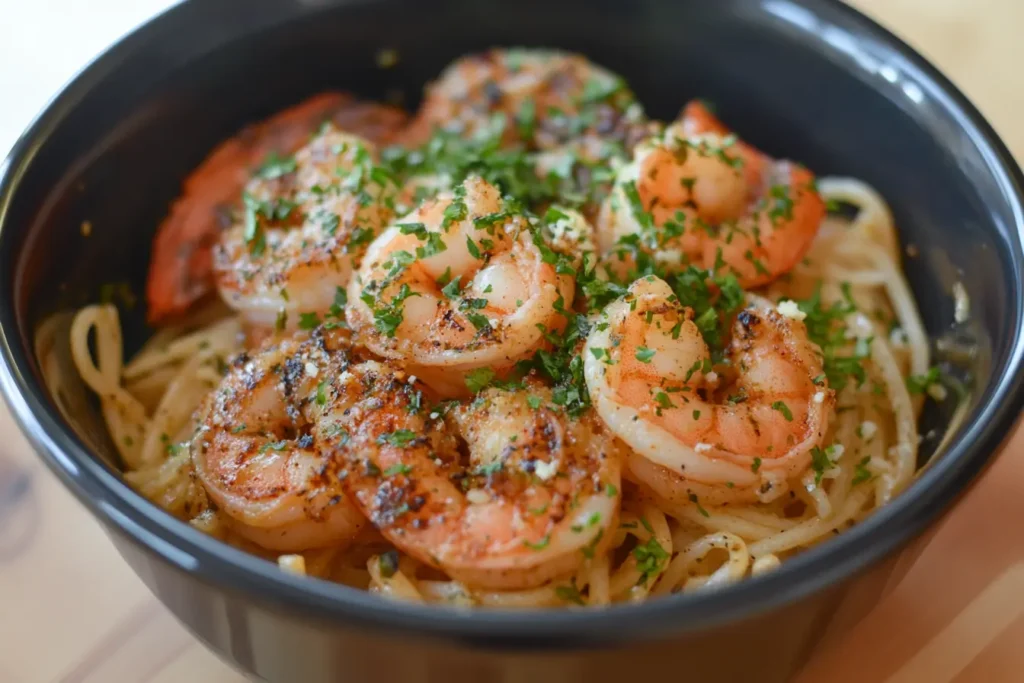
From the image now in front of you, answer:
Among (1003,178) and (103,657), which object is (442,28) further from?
(103,657)

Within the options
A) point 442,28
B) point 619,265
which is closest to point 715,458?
point 619,265

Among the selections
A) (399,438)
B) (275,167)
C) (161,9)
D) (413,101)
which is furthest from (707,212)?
(161,9)

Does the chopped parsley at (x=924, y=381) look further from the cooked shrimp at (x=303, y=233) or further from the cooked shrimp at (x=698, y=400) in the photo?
the cooked shrimp at (x=303, y=233)

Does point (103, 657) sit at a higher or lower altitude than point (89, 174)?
lower

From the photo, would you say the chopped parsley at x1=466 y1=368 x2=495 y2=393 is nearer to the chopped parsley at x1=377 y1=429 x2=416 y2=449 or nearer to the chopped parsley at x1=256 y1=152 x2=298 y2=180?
the chopped parsley at x1=377 y1=429 x2=416 y2=449

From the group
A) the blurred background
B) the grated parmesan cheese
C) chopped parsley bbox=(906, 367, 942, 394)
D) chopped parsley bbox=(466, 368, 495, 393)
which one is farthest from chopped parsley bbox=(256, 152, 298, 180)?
chopped parsley bbox=(906, 367, 942, 394)

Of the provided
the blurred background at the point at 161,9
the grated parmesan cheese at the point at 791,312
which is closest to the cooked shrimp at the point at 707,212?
the grated parmesan cheese at the point at 791,312

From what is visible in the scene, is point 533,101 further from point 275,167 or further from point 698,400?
point 698,400
